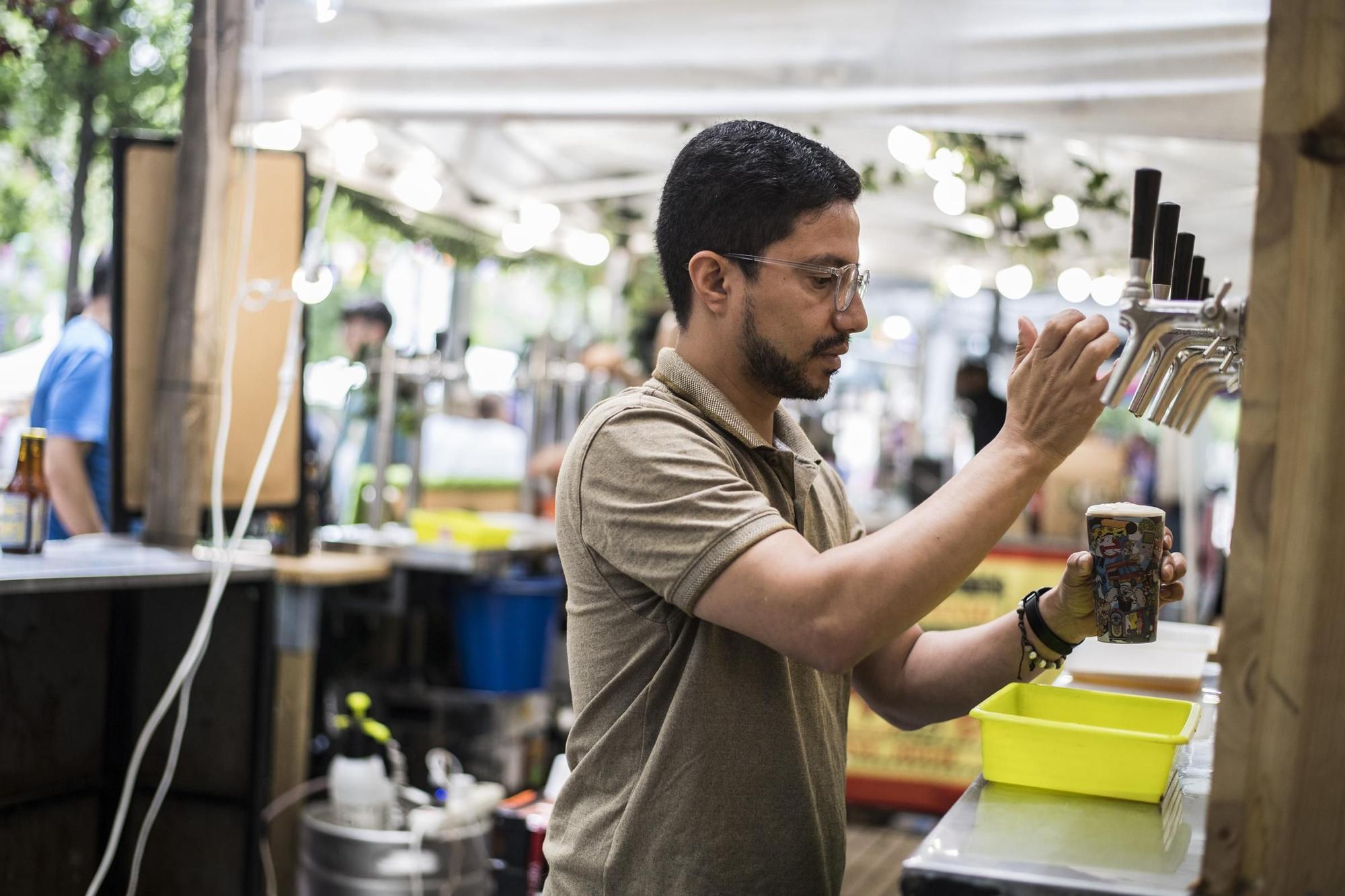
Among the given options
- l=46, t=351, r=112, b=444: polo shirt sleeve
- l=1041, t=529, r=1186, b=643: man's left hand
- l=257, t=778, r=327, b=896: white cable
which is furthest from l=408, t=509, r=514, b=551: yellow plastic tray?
l=1041, t=529, r=1186, b=643: man's left hand

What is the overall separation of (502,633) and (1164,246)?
13.8ft

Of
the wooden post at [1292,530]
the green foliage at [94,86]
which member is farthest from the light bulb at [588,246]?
the wooden post at [1292,530]

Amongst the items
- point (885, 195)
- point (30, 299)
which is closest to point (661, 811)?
point (885, 195)

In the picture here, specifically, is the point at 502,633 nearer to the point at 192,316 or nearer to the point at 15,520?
the point at 192,316

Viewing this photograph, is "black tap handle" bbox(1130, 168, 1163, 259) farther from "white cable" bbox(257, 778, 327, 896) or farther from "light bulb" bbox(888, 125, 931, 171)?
"white cable" bbox(257, 778, 327, 896)

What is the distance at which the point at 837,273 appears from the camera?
1636mm

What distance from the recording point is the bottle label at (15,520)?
117 inches

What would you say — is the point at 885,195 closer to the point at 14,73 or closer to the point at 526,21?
the point at 526,21

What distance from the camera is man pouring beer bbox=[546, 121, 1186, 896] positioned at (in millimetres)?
1409

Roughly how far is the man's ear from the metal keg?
9.03ft

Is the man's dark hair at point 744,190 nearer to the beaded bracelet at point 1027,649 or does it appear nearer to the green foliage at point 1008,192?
the beaded bracelet at point 1027,649

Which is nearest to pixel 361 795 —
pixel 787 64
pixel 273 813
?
Result: pixel 273 813

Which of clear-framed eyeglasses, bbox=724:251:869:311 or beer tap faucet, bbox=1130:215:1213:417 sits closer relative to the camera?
beer tap faucet, bbox=1130:215:1213:417

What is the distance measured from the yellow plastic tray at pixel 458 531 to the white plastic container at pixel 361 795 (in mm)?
1404
